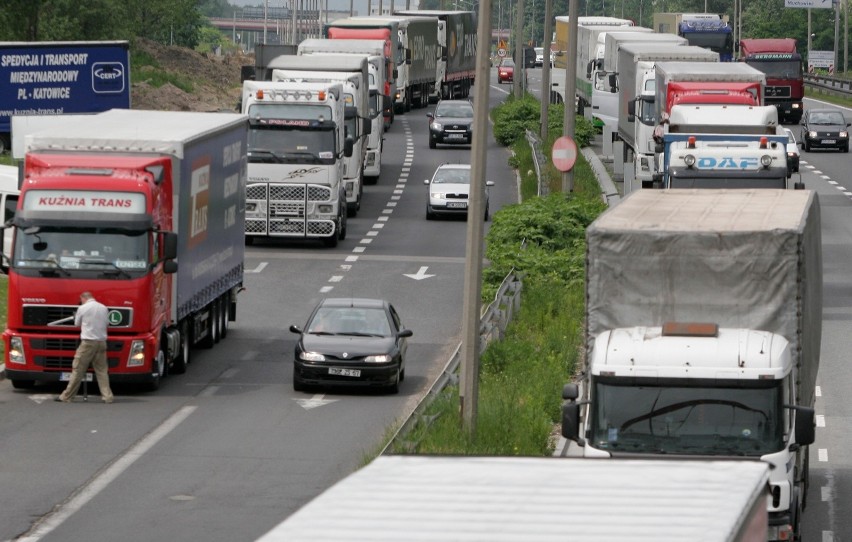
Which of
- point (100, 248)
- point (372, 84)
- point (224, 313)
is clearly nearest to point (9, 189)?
point (224, 313)

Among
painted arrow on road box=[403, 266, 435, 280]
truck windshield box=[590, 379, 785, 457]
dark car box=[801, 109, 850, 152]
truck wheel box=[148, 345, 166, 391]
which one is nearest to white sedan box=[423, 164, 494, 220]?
painted arrow on road box=[403, 266, 435, 280]

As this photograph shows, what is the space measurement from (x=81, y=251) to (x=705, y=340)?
11823mm

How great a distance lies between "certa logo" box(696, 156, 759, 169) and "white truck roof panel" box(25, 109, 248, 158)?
865 cm

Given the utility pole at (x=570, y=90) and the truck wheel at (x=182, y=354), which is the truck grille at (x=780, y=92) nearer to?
the utility pole at (x=570, y=90)

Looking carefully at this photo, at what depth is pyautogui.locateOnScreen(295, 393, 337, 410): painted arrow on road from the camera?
25.8 m

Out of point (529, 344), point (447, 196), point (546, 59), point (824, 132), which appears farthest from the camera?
point (824, 132)

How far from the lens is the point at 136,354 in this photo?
2567 centimetres

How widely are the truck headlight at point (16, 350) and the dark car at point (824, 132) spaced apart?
158 feet

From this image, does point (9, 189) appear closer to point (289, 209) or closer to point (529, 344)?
point (289, 209)

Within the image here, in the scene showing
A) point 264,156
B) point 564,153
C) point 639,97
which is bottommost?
point 264,156

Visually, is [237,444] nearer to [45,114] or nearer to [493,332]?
[493,332]

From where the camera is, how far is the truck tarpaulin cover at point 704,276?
55.3 ft

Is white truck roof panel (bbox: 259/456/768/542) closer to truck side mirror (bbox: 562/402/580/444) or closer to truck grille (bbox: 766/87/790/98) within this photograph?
truck side mirror (bbox: 562/402/580/444)

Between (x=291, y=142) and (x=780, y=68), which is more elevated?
(x=291, y=142)
